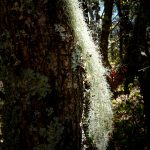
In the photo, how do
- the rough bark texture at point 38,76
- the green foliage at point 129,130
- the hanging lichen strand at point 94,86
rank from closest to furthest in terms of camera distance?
the rough bark texture at point 38,76
the hanging lichen strand at point 94,86
the green foliage at point 129,130

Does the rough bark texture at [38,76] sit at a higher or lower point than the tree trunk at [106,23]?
lower

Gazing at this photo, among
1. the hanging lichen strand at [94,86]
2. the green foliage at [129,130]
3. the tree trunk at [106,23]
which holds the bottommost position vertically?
the green foliage at [129,130]

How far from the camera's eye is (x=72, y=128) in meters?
1.81

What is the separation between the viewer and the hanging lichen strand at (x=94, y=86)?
6.40 ft

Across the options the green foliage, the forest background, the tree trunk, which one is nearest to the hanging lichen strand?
the forest background

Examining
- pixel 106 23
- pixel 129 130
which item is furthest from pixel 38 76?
pixel 106 23

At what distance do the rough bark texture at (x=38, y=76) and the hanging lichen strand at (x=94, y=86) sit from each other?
17cm

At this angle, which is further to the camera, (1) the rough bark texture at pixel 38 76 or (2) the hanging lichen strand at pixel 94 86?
(2) the hanging lichen strand at pixel 94 86

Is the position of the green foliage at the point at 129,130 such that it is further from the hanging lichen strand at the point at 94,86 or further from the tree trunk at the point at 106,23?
the hanging lichen strand at the point at 94,86

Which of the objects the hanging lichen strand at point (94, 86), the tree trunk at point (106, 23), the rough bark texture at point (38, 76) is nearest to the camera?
the rough bark texture at point (38, 76)

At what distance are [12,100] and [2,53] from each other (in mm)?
264

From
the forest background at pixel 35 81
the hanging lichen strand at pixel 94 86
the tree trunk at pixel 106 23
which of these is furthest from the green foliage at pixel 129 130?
the forest background at pixel 35 81

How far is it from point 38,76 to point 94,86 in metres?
0.49

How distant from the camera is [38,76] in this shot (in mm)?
1697
